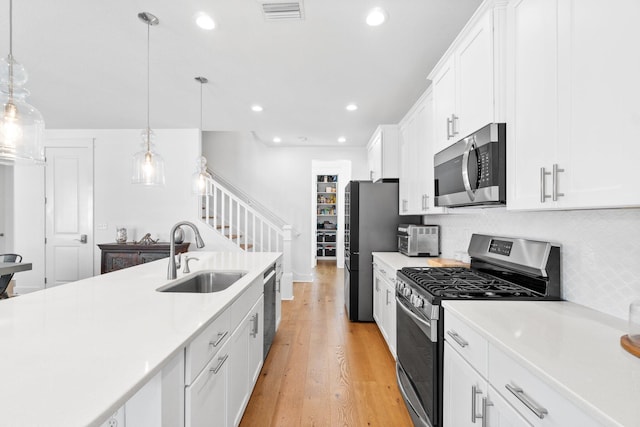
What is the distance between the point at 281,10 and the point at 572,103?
174cm

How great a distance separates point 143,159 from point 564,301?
3.02 m

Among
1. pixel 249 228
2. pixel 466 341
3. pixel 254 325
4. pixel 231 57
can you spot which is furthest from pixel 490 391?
pixel 249 228

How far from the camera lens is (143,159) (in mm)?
2607

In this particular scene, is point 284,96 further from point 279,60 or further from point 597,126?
point 597,126

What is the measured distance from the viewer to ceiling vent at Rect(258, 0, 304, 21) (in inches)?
78.2

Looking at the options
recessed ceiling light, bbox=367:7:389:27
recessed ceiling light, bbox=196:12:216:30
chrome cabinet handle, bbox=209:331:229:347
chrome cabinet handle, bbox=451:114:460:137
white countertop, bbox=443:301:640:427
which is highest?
recessed ceiling light, bbox=196:12:216:30

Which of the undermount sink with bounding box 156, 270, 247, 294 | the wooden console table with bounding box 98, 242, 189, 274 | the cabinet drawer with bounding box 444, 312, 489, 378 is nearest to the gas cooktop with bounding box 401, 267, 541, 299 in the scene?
the cabinet drawer with bounding box 444, 312, 489, 378

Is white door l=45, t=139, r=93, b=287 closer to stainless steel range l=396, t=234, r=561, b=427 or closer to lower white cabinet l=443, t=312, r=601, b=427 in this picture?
stainless steel range l=396, t=234, r=561, b=427

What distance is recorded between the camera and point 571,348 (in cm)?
103

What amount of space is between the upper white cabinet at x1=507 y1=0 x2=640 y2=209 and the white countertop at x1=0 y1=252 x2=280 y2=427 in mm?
1475

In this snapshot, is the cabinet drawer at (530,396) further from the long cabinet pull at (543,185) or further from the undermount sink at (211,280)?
the undermount sink at (211,280)

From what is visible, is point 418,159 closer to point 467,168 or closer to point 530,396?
point 467,168

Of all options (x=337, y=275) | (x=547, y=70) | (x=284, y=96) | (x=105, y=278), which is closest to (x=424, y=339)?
(x=547, y=70)

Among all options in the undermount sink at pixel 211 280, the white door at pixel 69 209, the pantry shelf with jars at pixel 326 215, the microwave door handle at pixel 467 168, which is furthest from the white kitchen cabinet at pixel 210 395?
the pantry shelf with jars at pixel 326 215
